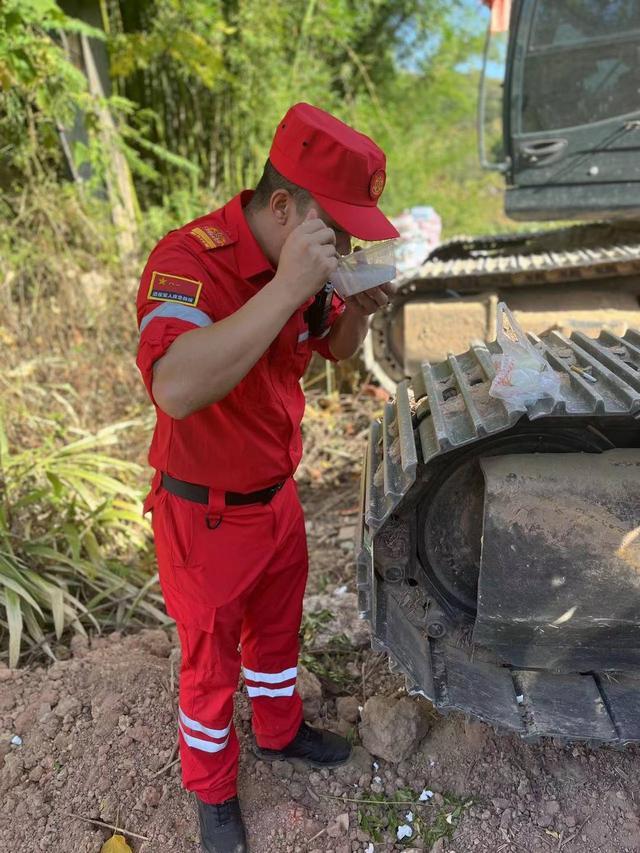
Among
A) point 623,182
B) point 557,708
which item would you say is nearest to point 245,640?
point 557,708

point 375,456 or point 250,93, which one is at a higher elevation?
point 250,93

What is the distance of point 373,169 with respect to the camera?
1611 mm

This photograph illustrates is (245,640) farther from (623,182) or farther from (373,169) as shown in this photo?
(623,182)

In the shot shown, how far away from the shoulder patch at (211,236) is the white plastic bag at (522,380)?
66 cm

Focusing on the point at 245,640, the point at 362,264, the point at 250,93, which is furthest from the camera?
the point at 250,93

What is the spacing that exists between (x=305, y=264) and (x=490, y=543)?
79 centimetres

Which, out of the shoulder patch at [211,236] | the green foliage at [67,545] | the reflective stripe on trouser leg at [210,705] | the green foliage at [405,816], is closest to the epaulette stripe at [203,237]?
the shoulder patch at [211,236]

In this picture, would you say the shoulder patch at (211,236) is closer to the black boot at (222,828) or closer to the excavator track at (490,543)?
the excavator track at (490,543)

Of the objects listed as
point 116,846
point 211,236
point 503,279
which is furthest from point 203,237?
point 503,279

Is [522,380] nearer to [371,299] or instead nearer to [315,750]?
[371,299]

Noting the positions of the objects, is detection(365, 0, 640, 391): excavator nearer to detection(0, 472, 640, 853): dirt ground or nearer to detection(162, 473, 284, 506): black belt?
detection(0, 472, 640, 853): dirt ground

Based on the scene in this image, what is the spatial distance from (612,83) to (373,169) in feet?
10.5

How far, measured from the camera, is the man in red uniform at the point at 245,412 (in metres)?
1.45

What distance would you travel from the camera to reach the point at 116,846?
1.90 meters
